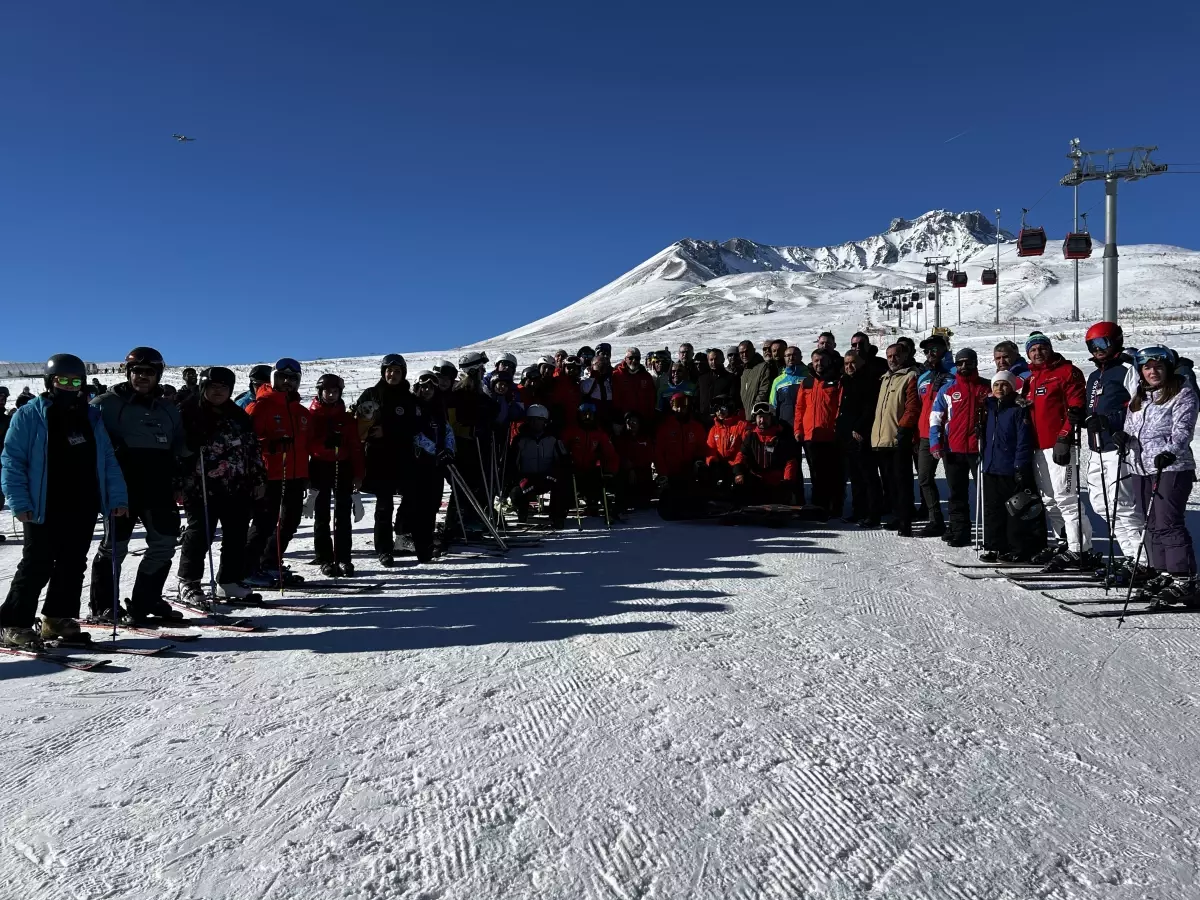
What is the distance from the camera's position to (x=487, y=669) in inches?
167

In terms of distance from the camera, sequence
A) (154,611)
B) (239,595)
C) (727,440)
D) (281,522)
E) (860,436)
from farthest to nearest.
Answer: (727,440)
(860,436)
(281,522)
(239,595)
(154,611)

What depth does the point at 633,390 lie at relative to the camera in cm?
1059

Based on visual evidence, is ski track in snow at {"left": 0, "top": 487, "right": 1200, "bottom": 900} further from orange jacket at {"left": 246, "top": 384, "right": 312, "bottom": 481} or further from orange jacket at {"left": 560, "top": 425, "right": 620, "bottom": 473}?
orange jacket at {"left": 560, "top": 425, "right": 620, "bottom": 473}

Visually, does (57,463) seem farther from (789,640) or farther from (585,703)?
(789,640)

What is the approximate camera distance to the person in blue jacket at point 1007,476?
22.1 feet

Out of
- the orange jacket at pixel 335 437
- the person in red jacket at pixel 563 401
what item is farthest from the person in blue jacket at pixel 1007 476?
the orange jacket at pixel 335 437

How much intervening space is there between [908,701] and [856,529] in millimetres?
5045

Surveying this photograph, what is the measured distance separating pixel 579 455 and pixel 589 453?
0.13 metres

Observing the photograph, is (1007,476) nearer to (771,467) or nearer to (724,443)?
(771,467)

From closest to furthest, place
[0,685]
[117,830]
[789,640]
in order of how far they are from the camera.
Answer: [117,830] → [0,685] → [789,640]

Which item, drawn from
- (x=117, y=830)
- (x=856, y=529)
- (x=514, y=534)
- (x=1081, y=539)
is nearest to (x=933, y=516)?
(x=856, y=529)

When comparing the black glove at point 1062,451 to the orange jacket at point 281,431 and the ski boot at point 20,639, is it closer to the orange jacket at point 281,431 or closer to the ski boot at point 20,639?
the orange jacket at point 281,431

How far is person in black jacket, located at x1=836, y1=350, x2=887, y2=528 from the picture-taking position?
8648 millimetres

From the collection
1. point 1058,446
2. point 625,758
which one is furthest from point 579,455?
point 625,758
